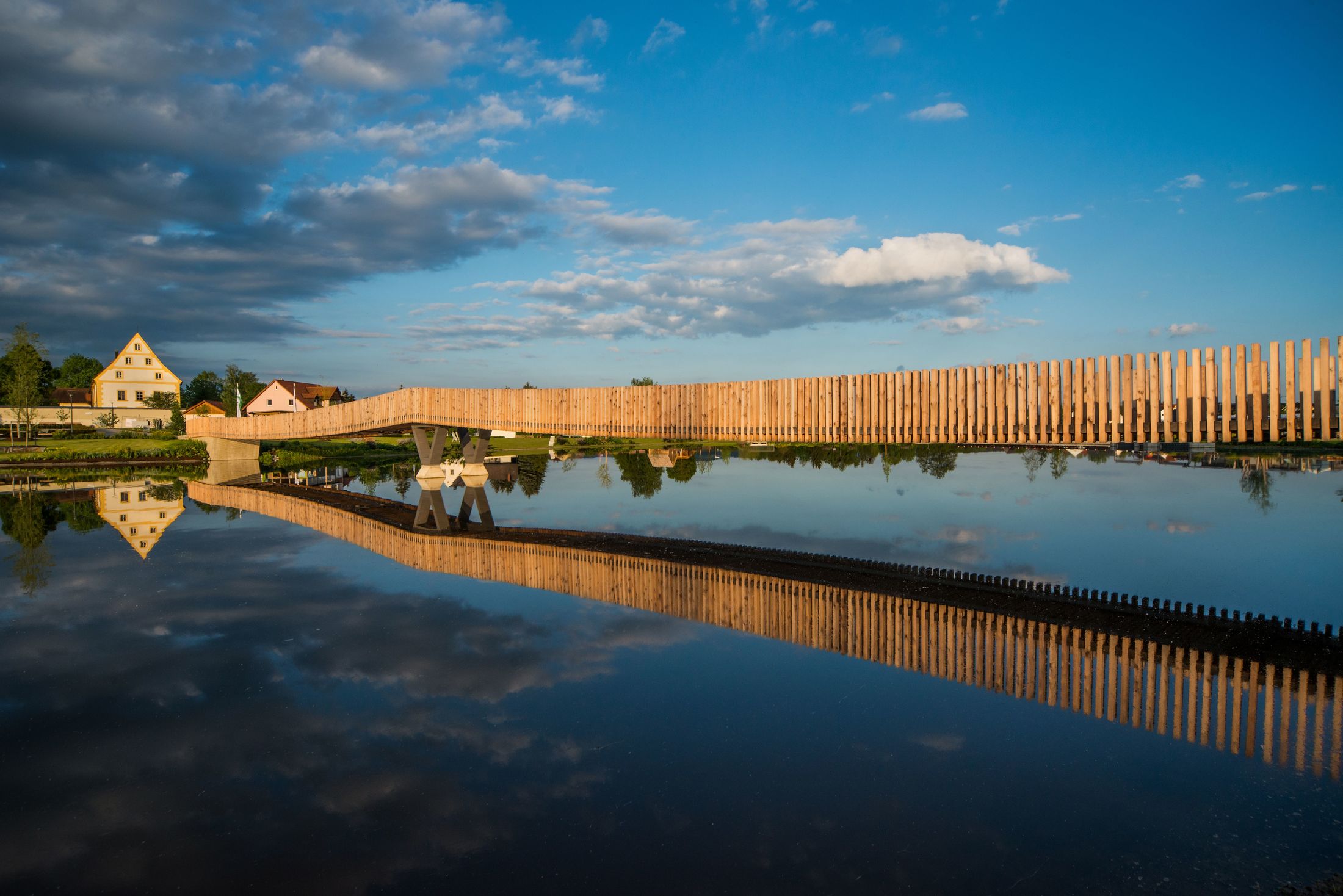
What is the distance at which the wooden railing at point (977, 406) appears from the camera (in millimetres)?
12234

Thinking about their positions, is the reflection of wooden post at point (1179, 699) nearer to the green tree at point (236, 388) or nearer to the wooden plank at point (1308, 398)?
the wooden plank at point (1308, 398)

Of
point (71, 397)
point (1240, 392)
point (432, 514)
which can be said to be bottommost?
point (432, 514)

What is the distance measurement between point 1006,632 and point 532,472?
2931cm

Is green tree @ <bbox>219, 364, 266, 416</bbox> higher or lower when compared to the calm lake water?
higher

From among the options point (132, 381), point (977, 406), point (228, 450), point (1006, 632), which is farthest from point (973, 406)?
point (132, 381)

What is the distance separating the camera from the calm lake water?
4.21 m

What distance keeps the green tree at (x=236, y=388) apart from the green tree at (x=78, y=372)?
66.3ft

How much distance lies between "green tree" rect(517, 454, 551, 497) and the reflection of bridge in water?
1304 centimetres

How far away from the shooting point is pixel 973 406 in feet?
52.6

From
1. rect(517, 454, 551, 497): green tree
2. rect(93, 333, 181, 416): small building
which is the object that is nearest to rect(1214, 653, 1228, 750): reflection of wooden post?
rect(517, 454, 551, 497): green tree

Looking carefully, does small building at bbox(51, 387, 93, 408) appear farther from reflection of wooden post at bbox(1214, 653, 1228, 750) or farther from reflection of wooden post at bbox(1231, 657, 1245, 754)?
reflection of wooden post at bbox(1231, 657, 1245, 754)

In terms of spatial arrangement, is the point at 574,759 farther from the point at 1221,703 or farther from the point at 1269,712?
the point at 1269,712

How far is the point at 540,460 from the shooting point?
4459cm

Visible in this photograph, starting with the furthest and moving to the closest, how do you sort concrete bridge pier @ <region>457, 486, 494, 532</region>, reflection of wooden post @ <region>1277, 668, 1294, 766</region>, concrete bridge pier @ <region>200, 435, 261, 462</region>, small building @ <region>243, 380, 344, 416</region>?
1. small building @ <region>243, 380, 344, 416</region>
2. concrete bridge pier @ <region>200, 435, 261, 462</region>
3. concrete bridge pier @ <region>457, 486, 494, 532</region>
4. reflection of wooden post @ <region>1277, 668, 1294, 766</region>
